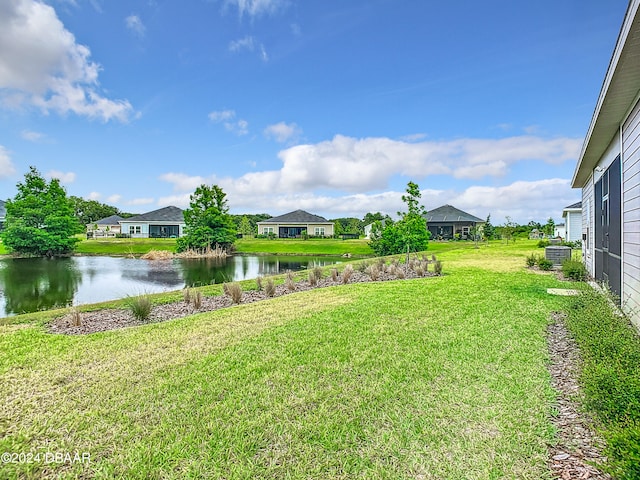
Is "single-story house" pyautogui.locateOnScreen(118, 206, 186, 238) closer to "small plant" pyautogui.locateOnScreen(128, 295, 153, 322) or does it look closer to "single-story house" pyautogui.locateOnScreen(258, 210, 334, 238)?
"single-story house" pyautogui.locateOnScreen(258, 210, 334, 238)

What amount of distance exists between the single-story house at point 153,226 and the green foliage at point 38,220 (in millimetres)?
14386

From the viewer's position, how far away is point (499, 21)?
34.1 ft

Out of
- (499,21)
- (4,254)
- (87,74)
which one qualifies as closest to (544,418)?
(499,21)

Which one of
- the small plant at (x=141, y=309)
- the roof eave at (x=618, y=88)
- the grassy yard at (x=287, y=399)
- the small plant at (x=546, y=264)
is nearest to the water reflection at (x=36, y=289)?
the small plant at (x=141, y=309)

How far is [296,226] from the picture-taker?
150ft

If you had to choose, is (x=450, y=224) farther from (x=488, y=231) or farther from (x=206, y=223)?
(x=206, y=223)

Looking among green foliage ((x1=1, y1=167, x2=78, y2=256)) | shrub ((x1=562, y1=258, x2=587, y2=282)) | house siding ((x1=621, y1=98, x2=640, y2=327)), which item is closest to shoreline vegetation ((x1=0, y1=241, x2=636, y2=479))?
house siding ((x1=621, y1=98, x2=640, y2=327))

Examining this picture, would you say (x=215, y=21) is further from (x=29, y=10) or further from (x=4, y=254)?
(x=4, y=254)

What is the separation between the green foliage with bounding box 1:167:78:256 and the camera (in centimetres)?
2520

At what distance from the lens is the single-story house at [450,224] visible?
1500 inches

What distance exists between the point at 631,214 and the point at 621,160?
49.2 inches

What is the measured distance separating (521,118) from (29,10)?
17668 mm

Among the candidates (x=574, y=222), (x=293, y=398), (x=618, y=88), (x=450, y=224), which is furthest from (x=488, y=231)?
(x=293, y=398)

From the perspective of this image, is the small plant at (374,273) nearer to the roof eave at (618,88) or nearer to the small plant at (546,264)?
the small plant at (546,264)
